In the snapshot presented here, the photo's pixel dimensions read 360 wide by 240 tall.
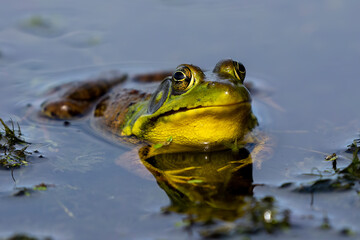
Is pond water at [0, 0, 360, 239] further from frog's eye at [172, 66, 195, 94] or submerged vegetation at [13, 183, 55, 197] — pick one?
frog's eye at [172, 66, 195, 94]

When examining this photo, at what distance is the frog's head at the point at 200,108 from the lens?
4.38 m

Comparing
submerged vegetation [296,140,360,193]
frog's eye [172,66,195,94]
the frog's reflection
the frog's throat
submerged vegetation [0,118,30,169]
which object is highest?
frog's eye [172,66,195,94]

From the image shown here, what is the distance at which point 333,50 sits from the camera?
308 inches

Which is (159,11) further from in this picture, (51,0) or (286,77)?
(286,77)

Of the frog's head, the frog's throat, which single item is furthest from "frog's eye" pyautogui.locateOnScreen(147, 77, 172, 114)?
the frog's throat

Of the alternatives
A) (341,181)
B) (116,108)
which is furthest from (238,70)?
(116,108)

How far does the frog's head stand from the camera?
14.4 ft

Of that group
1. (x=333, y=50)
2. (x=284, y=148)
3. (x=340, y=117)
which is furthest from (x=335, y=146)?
(x=333, y=50)

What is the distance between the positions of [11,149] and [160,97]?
1.75m

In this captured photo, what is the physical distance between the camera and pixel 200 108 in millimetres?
4445

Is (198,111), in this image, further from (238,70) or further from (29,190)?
(29,190)

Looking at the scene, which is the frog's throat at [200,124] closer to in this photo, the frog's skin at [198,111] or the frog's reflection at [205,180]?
the frog's skin at [198,111]

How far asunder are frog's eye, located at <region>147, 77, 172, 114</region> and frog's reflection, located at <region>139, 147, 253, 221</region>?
490mm

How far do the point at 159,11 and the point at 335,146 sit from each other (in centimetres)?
547
